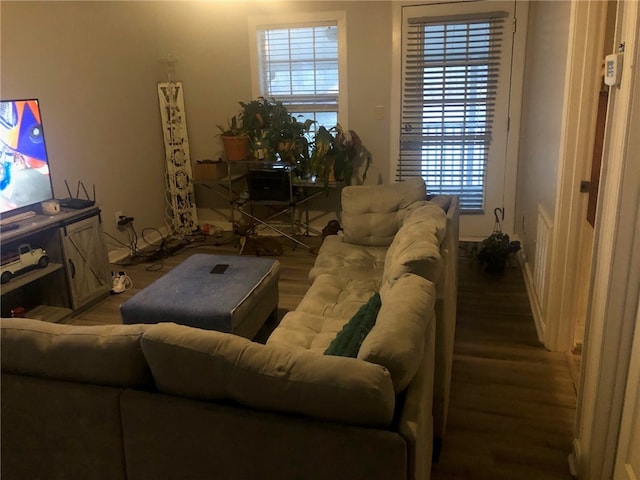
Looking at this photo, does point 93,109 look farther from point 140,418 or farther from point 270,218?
point 140,418

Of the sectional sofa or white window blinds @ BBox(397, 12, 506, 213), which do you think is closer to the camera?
the sectional sofa

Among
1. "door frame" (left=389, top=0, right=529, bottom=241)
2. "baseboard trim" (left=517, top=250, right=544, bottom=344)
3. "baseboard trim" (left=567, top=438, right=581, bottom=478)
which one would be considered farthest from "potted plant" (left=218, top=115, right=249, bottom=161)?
"baseboard trim" (left=567, top=438, right=581, bottom=478)

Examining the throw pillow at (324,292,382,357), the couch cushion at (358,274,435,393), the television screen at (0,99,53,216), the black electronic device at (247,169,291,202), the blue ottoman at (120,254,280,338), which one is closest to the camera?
the couch cushion at (358,274,435,393)

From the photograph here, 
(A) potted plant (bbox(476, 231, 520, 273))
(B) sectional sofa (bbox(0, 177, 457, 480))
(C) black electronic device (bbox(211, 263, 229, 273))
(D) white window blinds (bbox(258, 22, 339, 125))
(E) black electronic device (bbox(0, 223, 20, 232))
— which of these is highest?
(D) white window blinds (bbox(258, 22, 339, 125))

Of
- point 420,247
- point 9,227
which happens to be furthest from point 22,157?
point 420,247

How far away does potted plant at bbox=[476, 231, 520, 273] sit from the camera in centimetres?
411

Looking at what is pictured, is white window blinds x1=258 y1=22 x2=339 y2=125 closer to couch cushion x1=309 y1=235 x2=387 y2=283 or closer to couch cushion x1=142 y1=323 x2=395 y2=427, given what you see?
couch cushion x1=309 y1=235 x2=387 y2=283

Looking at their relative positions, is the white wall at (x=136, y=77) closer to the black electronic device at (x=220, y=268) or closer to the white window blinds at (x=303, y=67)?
the white window blinds at (x=303, y=67)

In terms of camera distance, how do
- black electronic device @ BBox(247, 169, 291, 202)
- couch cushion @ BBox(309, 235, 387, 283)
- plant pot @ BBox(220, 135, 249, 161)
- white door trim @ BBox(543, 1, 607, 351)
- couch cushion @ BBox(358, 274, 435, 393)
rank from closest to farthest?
couch cushion @ BBox(358, 274, 435, 393)
white door trim @ BBox(543, 1, 607, 351)
couch cushion @ BBox(309, 235, 387, 283)
black electronic device @ BBox(247, 169, 291, 202)
plant pot @ BBox(220, 135, 249, 161)

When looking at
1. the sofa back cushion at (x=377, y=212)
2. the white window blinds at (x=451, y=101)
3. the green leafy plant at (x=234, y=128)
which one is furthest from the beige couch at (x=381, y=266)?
the green leafy plant at (x=234, y=128)

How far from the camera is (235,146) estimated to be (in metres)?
4.88

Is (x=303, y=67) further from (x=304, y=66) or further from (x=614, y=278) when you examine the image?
(x=614, y=278)

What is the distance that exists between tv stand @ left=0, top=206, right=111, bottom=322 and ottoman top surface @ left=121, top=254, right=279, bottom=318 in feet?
2.73

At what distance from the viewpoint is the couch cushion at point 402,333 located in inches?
55.6
